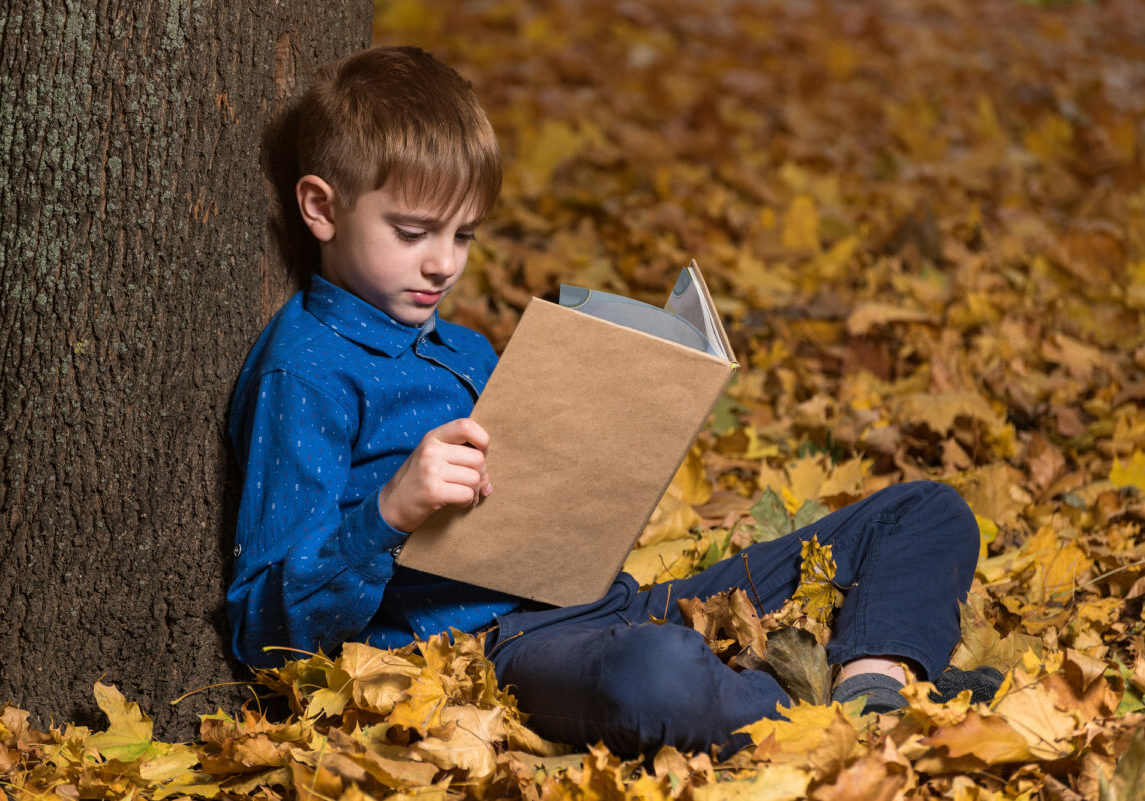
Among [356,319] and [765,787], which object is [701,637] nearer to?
[765,787]

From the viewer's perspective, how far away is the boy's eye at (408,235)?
5.74ft

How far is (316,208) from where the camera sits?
1805 mm

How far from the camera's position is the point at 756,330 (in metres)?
3.40

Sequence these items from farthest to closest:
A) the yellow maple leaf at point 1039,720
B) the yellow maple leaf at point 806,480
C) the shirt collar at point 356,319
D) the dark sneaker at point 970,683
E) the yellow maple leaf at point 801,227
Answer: the yellow maple leaf at point 801,227, the yellow maple leaf at point 806,480, the shirt collar at point 356,319, the dark sneaker at point 970,683, the yellow maple leaf at point 1039,720

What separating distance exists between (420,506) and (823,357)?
77.6 inches

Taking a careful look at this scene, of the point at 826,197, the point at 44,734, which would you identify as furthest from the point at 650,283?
the point at 44,734

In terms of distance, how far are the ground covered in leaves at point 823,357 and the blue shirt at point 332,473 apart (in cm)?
9

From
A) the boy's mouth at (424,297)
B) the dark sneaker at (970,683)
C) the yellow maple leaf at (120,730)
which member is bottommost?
the yellow maple leaf at (120,730)

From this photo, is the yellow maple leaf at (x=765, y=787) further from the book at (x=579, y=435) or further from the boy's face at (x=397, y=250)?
the boy's face at (x=397, y=250)

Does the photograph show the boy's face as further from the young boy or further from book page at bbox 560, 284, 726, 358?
book page at bbox 560, 284, 726, 358

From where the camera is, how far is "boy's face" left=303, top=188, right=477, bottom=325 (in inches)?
68.5

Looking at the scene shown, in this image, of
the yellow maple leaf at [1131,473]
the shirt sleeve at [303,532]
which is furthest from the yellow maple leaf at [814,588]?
the yellow maple leaf at [1131,473]

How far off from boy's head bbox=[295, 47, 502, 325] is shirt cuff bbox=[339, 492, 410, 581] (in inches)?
15.1

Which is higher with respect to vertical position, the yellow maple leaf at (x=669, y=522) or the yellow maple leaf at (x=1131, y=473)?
the yellow maple leaf at (x=1131, y=473)
